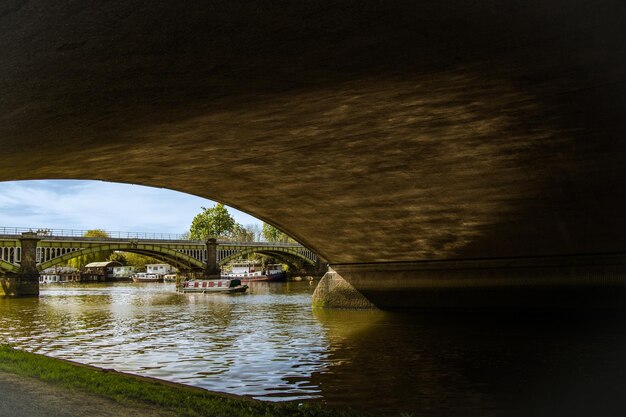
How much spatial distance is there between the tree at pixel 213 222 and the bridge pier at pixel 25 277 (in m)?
55.7

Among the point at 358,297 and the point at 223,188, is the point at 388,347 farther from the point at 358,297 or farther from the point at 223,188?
the point at 358,297

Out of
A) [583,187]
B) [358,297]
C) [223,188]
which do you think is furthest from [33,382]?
[358,297]

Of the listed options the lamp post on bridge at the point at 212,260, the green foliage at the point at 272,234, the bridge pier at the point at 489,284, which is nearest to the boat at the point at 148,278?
the green foliage at the point at 272,234

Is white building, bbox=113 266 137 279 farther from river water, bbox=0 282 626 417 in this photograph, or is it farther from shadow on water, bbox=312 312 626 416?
shadow on water, bbox=312 312 626 416

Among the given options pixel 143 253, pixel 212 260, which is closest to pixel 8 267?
pixel 143 253

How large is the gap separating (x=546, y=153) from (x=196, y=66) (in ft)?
29.4

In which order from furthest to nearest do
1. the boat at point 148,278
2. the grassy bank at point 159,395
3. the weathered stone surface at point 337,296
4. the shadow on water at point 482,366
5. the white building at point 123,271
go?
the white building at point 123,271
the boat at point 148,278
the weathered stone surface at point 337,296
the shadow on water at point 482,366
the grassy bank at point 159,395

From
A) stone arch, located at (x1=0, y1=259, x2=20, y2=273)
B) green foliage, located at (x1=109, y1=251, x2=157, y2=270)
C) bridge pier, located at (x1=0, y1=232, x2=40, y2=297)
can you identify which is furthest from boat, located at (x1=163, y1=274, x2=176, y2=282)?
stone arch, located at (x1=0, y1=259, x2=20, y2=273)

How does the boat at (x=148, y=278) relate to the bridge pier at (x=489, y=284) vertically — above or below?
above

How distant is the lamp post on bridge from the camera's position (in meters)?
68.9

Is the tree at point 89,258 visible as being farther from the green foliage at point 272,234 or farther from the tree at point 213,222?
the green foliage at point 272,234

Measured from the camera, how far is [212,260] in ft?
229

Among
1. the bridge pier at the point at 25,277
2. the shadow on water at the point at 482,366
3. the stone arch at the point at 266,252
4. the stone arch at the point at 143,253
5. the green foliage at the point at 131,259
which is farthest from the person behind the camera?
the green foliage at the point at 131,259

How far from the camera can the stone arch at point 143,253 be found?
52.7 m
